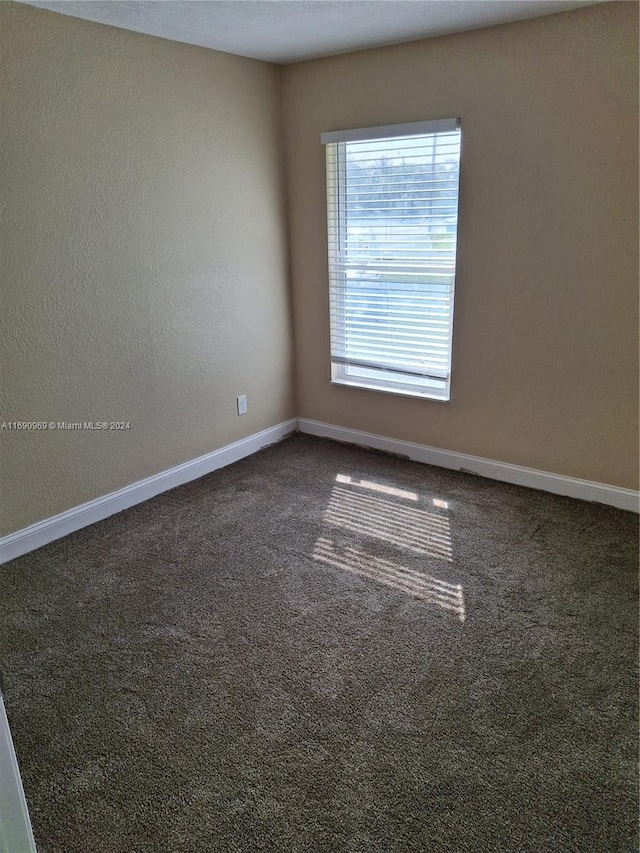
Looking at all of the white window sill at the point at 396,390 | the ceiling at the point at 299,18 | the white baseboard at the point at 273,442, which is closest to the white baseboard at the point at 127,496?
the white baseboard at the point at 273,442

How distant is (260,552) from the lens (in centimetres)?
276

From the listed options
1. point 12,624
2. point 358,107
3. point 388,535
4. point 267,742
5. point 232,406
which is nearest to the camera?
point 267,742

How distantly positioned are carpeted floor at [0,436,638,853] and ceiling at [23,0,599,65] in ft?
7.41

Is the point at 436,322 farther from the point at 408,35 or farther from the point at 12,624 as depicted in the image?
the point at 12,624

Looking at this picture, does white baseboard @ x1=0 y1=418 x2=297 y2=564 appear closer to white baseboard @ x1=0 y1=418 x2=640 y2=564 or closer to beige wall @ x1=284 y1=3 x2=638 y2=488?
white baseboard @ x1=0 y1=418 x2=640 y2=564

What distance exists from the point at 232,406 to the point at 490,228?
5.93 feet

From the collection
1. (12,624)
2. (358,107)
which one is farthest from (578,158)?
(12,624)

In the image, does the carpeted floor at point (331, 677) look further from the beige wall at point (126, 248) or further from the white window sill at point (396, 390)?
the white window sill at point (396, 390)

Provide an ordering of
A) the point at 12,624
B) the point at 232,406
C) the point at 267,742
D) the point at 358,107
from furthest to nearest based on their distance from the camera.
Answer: the point at 232,406 < the point at 358,107 < the point at 12,624 < the point at 267,742

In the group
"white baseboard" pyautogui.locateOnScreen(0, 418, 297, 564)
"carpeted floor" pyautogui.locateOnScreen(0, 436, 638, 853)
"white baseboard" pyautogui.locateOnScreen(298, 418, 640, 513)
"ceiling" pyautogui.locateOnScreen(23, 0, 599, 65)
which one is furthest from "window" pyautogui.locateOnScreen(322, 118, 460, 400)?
"carpeted floor" pyautogui.locateOnScreen(0, 436, 638, 853)

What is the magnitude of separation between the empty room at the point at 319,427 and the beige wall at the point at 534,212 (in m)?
0.01

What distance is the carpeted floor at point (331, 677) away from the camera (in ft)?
5.11

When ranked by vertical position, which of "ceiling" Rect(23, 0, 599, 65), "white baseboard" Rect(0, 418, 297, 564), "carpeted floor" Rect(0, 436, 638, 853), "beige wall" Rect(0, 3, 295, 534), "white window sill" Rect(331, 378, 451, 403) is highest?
"ceiling" Rect(23, 0, 599, 65)

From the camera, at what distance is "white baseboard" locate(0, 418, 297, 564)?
109 inches
